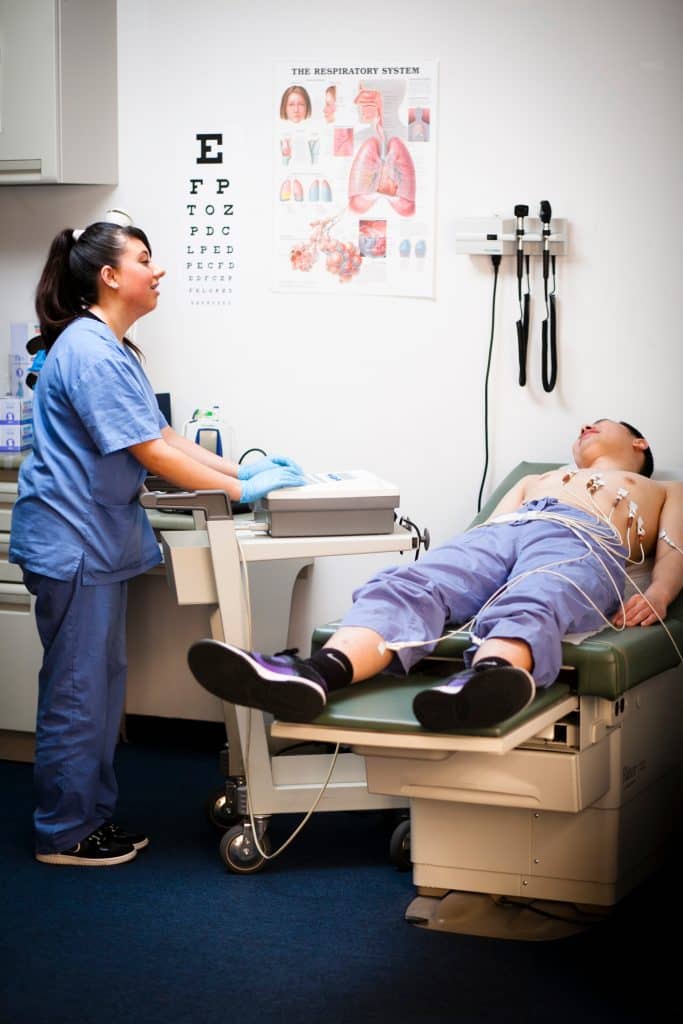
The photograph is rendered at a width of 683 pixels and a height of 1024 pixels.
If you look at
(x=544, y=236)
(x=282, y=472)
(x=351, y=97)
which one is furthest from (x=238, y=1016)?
(x=351, y=97)

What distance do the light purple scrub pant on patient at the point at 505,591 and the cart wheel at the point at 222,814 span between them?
763 mm

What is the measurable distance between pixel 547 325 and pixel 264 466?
3.00 ft

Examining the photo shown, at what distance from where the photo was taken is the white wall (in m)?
3.09

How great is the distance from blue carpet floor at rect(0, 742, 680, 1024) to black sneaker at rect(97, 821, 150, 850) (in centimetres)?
3

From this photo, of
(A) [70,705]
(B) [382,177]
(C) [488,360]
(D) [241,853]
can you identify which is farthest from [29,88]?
(D) [241,853]

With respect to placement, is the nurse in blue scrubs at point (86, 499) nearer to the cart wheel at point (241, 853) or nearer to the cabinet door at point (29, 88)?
the cart wheel at point (241, 853)

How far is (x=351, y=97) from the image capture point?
327cm

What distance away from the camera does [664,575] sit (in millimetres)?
2604

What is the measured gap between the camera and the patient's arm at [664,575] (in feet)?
8.04

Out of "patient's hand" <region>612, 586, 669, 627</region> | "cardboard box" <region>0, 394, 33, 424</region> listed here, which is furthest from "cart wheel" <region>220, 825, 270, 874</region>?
"cardboard box" <region>0, 394, 33, 424</region>

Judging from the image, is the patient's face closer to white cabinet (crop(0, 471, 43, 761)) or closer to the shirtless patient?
the shirtless patient

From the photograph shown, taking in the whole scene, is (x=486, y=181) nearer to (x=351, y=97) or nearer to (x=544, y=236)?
(x=544, y=236)

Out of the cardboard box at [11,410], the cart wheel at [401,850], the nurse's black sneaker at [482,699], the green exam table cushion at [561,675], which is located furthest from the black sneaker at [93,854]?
the cardboard box at [11,410]

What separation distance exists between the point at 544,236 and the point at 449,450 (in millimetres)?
607
